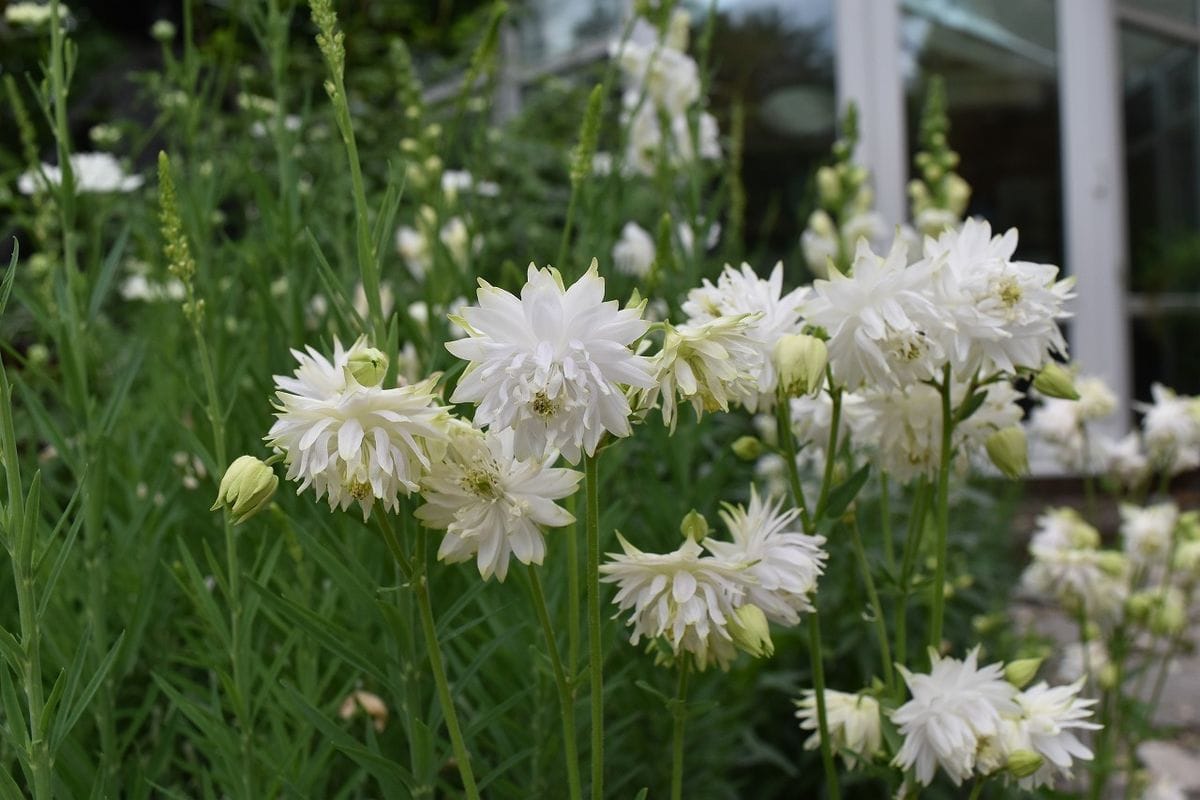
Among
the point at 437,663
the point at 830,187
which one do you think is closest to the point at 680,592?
the point at 437,663

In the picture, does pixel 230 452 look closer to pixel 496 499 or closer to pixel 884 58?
pixel 496 499

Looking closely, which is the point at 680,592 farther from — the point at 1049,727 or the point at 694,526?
the point at 1049,727

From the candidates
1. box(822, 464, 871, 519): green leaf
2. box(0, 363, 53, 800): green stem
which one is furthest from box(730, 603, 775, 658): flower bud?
box(0, 363, 53, 800): green stem

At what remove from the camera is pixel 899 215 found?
3.86 m

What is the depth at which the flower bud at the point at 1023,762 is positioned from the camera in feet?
2.21

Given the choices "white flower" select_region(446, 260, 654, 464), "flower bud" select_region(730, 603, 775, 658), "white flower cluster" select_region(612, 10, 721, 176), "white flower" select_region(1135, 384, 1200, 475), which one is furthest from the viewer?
"white flower cluster" select_region(612, 10, 721, 176)

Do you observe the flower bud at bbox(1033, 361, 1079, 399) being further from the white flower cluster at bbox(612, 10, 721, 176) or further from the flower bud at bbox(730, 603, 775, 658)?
the white flower cluster at bbox(612, 10, 721, 176)

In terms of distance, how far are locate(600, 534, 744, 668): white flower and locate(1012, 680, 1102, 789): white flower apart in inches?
8.9

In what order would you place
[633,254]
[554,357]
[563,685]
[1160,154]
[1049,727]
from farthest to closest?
[1160,154], [633,254], [1049,727], [563,685], [554,357]

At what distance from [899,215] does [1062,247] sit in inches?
22.5

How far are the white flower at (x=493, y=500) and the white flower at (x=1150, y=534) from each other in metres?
1.21

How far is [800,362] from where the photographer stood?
2.01ft

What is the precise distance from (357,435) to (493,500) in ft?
0.28

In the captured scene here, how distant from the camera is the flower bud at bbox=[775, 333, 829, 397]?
609 millimetres
